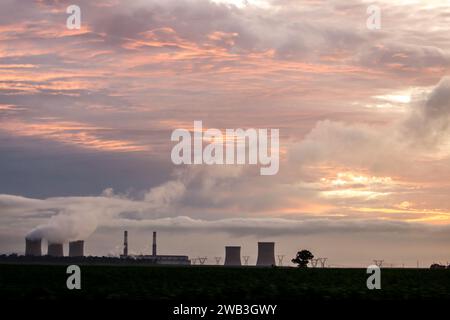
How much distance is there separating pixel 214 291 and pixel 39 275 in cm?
5308
